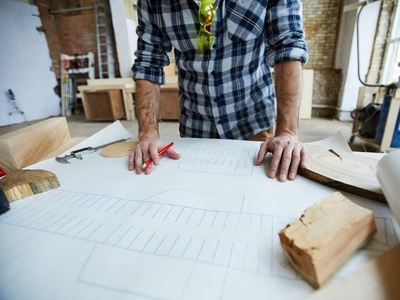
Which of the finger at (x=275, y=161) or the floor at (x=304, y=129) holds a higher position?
the finger at (x=275, y=161)

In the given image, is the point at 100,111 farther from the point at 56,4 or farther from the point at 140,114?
the point at 140,114

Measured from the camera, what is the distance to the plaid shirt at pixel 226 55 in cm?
71

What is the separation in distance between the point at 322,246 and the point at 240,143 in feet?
1.76

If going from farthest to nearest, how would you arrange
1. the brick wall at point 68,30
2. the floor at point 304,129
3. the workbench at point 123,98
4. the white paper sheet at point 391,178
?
the brick wall at point 68,30 < the workbench at point 123,98 < the floor at point 304,129 < the white paper sheet at point 391,178

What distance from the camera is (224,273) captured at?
0.94ft

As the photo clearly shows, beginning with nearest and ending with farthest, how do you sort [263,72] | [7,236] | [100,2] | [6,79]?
[7,236], [263,72], [6,79], [100,2]

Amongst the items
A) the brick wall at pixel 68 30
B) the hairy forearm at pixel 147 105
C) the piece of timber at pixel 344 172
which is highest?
the brick wall at pixel 68 30

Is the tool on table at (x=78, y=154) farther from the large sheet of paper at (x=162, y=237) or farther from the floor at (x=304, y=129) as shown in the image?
the floor at (x=304, y=129)

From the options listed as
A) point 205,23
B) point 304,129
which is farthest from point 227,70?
point 304,129

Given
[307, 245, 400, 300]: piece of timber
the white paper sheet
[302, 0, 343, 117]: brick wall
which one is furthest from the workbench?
[307, 245, 400, 300]: piece of timber

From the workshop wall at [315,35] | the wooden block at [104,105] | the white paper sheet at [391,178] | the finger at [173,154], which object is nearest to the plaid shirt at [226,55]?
the finger at [173,154]

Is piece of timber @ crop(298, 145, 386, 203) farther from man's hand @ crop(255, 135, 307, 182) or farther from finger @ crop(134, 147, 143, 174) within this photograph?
finger @ crop(134, 147, 143, 174)

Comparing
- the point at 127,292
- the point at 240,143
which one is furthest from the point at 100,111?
the point at 127,292

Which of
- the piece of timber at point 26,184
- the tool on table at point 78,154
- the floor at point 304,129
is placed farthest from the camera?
the floor at point 304,129
